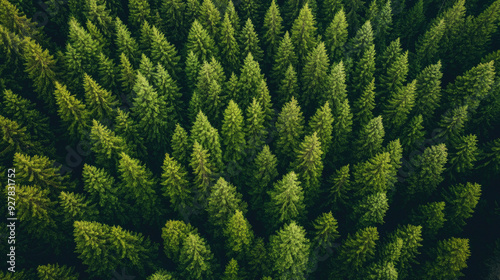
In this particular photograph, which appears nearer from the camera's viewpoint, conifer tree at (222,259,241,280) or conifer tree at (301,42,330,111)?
conifer tree at (222,259,241,280)

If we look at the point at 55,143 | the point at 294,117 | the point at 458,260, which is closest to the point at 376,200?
the point at 458,260

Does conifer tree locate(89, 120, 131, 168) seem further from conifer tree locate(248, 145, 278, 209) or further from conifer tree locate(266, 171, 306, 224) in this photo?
conifer tree locate(266, 171, 306, 224)

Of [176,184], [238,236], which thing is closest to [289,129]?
[238,236]

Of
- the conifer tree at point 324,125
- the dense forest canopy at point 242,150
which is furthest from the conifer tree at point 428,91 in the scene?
the conifer tree at point 324,125

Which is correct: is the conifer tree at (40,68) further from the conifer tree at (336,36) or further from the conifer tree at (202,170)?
the conifer tree at (336,36)

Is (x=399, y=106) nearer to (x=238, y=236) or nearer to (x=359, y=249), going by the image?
(x=359, y=249)

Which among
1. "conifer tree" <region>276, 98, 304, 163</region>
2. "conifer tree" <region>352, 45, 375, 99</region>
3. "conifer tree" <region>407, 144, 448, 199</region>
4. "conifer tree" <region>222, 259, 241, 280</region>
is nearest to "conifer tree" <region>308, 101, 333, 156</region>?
"conifer tree" <region>276, 98, 304, 163</region>
